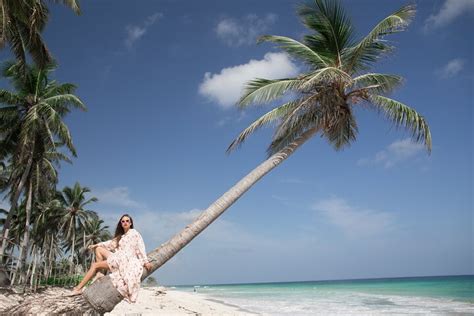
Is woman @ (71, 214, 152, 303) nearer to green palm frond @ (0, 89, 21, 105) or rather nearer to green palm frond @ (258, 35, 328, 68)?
green palm frond @ (258, 35, 328, 68)

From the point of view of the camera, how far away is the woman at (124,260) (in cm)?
606

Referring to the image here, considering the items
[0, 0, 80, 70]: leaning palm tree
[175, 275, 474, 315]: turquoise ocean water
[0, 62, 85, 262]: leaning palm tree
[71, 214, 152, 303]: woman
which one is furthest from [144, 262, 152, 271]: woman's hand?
Answer: [175, 275, 474, 315]: turquoise ocean water

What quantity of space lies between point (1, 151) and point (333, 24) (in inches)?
711

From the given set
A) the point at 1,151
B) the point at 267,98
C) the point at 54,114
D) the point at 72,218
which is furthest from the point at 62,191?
the point at 267,98

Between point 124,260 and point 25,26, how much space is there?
9763mm

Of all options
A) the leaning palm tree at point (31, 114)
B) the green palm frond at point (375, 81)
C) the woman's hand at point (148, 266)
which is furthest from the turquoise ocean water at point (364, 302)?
the woman's hand at point (148, 266)

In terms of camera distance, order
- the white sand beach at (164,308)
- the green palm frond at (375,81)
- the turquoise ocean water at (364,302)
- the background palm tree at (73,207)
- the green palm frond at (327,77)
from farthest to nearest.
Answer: the background palm tree at (73,207) → the turquoise ocean water at (364,302) → the white sand beach at (164,308) → the green palm frond at (375,81) → the green palm frond at (327,77)

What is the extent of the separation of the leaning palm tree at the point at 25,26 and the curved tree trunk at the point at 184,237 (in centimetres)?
648

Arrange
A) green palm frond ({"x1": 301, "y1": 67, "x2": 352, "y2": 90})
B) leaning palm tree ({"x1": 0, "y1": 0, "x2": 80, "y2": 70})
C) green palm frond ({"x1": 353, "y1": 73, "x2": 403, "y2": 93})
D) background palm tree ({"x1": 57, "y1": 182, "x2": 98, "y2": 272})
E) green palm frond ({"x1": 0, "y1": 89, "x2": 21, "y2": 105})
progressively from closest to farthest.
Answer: green palm frond ({"x1": 301, "y1": 67, "x2": 352, "y2": 90}) → green palm frond ({"x1": 353, "y1": 73, "x2": 403, "y2": 93}) → leaning palm tree ({"x1": 0, "y1": 0, "x2": 80, "y2": 70}) → green palm frond ({"x1": 0, "y1": 89, "x2": 21, "y2": 105}) → background palm tree ({"x1": 57, "y1": 182, "x2": 98, "y2": 272})

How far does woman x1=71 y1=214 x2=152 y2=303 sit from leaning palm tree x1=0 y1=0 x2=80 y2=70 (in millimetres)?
6150

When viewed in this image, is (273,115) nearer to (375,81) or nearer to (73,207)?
(375,81)

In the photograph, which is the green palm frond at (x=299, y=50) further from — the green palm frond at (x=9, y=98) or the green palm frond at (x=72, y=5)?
the green palm frond at (x=9, y=98)

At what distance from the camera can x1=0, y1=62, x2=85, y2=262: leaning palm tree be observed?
1947 centimetres

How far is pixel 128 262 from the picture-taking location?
Result: 20.4 ft
